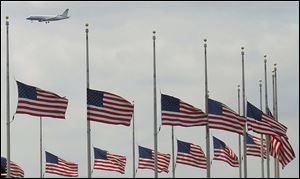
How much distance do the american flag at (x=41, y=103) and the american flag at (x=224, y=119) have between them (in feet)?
26.7

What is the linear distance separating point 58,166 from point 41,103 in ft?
66.6

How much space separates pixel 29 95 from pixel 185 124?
8295 millimetres

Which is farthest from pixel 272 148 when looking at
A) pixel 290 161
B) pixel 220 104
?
pixel 220 104

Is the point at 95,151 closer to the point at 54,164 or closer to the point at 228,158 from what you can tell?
the point at 54,164

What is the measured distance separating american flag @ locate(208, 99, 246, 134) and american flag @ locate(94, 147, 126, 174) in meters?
15.5

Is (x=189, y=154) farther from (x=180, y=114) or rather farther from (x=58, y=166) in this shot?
(x=180, y=114)

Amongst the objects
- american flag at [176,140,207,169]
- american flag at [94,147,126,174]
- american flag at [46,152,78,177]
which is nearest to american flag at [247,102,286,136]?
american flag at [176,140,207,169]

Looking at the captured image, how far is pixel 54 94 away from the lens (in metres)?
61.5

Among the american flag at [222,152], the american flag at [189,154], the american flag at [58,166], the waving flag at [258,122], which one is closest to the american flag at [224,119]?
the waving flag at [258,122]

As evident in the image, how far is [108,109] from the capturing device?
204 ft

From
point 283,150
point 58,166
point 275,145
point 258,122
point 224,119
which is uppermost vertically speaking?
point 258,122

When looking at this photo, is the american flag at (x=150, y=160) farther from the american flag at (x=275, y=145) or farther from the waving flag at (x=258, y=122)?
the waving flag at (x=258, y=122)

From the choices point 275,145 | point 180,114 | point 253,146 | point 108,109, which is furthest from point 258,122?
point 253,146

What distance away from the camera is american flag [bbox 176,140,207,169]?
75.7m
